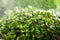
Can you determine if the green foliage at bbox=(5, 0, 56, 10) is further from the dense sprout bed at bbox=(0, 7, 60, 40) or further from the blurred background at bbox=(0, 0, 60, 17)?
the dense sprout bed at bbox=(0, 7, 60, 40)

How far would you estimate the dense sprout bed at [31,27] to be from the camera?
2.17 meters

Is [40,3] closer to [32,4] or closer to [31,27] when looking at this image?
[32,4]

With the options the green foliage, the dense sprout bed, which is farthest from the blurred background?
the dense sprout bed

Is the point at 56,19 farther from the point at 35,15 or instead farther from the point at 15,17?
the point at 15,17

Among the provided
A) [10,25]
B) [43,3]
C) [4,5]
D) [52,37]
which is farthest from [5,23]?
[4,5]

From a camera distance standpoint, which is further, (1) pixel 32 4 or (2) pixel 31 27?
(1) pixel 32 4

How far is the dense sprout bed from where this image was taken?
217 centimetres

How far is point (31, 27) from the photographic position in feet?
7.15

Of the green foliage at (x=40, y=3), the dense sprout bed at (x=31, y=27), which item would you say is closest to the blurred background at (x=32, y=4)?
the green foliage at (x=40, y=3)

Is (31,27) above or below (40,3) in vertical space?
below

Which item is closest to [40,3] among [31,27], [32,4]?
[32,4]

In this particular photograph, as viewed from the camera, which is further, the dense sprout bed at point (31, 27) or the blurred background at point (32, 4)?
the blurred background at point (32, 4)

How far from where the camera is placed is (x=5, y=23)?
91.8 inches

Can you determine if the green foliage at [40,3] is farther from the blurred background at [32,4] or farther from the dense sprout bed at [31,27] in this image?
the dense sprout bed at [31,27]
